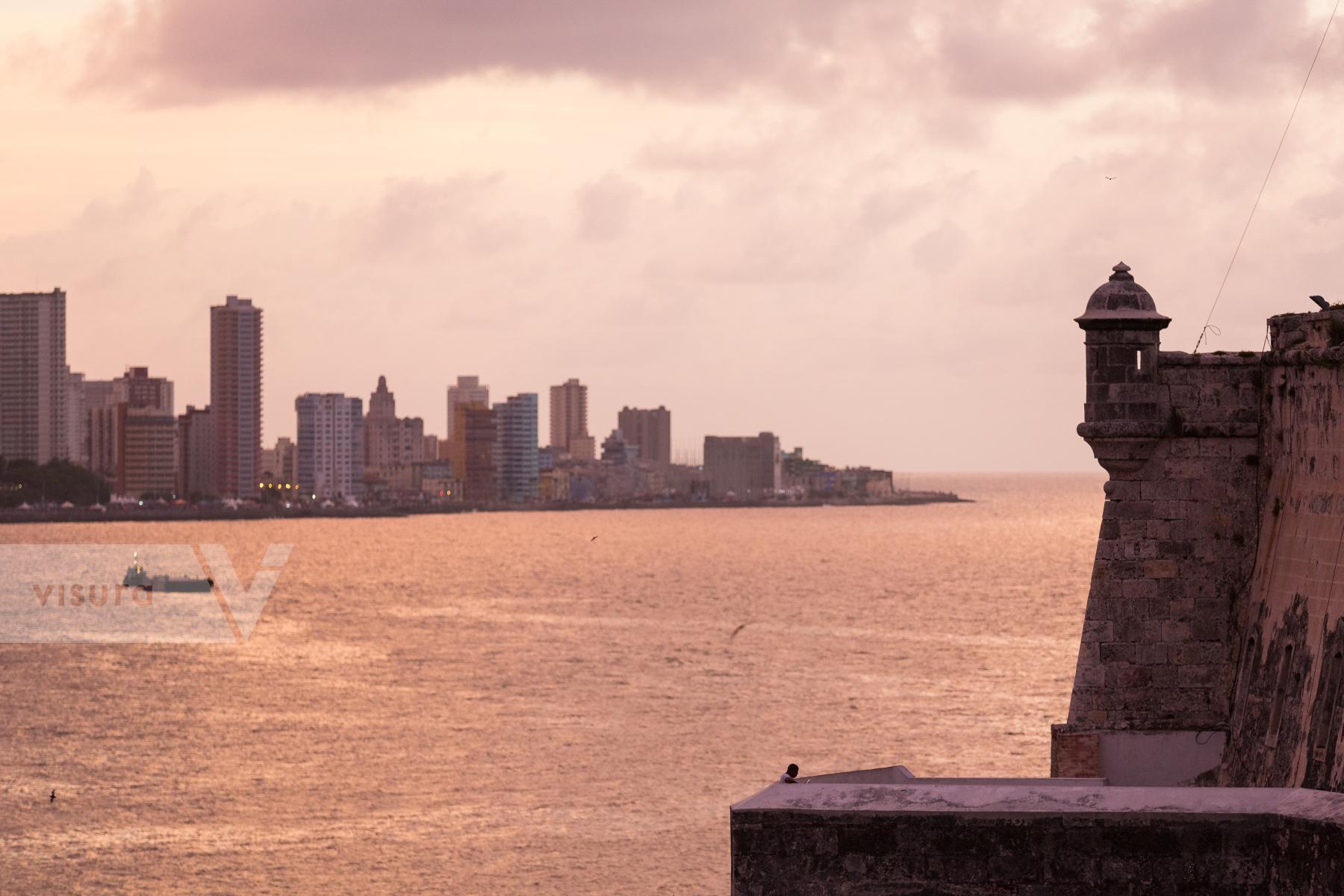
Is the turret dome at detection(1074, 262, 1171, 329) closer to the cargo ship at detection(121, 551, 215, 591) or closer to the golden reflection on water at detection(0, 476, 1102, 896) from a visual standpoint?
the golden reflection on water at detection(0, 476, 1102, 896)

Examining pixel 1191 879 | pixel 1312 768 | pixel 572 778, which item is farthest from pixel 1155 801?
pixel 572 778

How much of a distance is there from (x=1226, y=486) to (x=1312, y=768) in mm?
3765

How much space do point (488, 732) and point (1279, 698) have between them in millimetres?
56696

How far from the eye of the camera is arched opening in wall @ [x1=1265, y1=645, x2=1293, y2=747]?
15.9m

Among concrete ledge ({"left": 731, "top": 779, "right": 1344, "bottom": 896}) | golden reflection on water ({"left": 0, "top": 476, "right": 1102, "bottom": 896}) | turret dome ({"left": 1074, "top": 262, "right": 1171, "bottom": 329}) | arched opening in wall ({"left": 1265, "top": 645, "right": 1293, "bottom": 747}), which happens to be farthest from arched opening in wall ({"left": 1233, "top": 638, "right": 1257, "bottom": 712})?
golden reflection on water ({"left": 0, "top": 476, "right": 1102, "bottom": 896})

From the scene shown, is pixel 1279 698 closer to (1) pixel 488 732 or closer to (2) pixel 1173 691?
(2) pixel 1173 691

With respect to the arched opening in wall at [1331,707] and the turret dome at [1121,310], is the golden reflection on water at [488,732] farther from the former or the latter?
the arched opening in wall at [1331,707]

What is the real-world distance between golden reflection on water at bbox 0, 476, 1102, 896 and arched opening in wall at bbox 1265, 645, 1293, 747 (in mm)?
29351

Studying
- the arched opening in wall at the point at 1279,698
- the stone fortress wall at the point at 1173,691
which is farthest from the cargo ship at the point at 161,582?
the arched opening in wall at the point at 1279,698

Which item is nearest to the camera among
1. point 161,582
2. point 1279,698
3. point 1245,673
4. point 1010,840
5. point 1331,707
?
point 1010,840

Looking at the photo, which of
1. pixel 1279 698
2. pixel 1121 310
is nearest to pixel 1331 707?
pixel 1279 698

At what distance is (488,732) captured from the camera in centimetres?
7025

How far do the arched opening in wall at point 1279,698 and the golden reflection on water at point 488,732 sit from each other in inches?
1156

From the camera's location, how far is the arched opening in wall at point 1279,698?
15906mm
